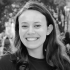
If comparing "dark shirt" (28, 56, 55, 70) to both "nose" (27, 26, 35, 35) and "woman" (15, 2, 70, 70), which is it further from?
"nose" (27, 26, 35, 35)

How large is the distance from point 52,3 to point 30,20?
12816mm

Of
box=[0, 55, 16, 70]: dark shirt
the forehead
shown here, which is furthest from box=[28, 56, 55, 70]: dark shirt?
the forehead

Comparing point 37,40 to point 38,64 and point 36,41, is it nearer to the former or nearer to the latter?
point 36,41

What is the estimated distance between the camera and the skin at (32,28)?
1299 mm

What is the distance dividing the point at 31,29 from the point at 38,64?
25 centimetres

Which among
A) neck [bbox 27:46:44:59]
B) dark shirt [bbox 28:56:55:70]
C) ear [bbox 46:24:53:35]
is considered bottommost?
dark shirt [bbox 28:56:55:70]

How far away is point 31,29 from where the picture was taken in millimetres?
1303

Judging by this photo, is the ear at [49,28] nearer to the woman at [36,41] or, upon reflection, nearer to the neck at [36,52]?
the woman at [36,41]

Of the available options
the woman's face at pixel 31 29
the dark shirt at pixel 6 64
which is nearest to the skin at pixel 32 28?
the woman's face at pixel 31 29

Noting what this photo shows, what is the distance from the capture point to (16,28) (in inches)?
56.6

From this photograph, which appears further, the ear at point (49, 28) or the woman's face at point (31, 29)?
the ear at point (49, 28)

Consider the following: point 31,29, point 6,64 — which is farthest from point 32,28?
point 6,64

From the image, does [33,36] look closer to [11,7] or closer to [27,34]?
[27,34]

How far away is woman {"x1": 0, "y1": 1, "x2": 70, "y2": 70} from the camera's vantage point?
4.28 feet
